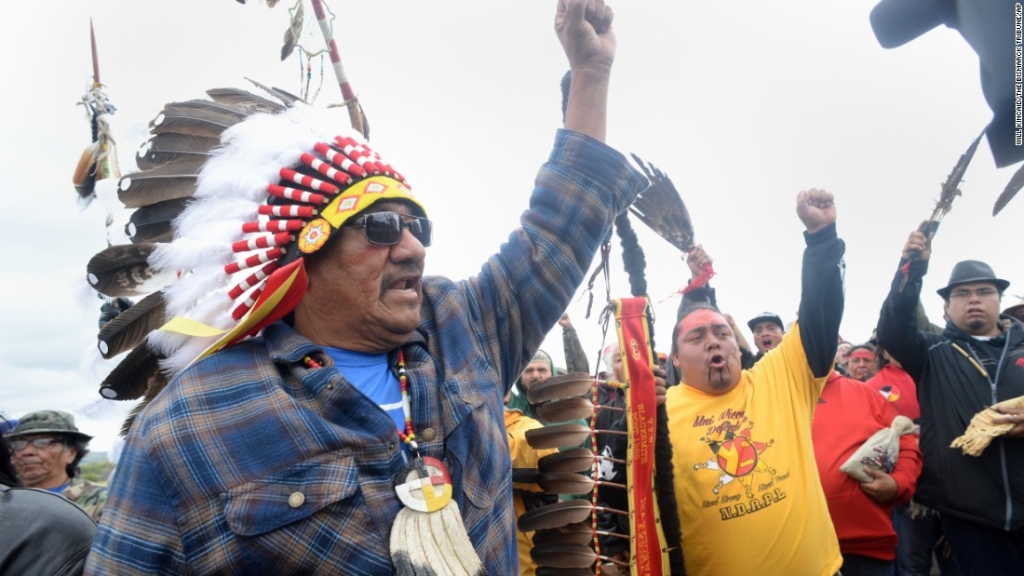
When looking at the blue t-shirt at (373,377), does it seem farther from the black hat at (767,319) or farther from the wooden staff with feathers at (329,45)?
the black hat at (767,319)

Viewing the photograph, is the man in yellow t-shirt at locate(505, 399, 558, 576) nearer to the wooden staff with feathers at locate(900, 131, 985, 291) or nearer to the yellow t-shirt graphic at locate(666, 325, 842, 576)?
the yellow t-shirt graphic at locate(666, 325, 842, 576)

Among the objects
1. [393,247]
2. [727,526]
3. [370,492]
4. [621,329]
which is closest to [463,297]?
[393,247]

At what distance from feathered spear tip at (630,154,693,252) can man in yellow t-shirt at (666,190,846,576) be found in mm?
472

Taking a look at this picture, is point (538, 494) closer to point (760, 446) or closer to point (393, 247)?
point (760, 446)

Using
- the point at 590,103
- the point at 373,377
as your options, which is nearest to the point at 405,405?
the point at 373,377

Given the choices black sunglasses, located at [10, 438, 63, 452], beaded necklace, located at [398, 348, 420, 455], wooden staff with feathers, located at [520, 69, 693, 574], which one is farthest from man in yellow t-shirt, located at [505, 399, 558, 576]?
black sunglasses, located at [10, 438, 63, 452]

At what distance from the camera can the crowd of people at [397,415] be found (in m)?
1.43

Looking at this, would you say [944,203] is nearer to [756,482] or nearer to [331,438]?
[756,482]

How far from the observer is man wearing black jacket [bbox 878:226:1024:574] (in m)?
3.87

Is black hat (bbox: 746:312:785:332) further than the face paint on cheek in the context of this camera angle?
Yes

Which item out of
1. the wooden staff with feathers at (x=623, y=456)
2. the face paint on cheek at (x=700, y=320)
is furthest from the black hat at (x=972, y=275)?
the wooden staff with feathers at (x=623, y=456)

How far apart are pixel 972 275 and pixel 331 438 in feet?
15.1

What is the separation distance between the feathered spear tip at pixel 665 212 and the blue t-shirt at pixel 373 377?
7.26 feet

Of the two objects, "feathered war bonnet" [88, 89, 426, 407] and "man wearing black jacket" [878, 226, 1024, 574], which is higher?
"feathered war bonnet" [88, 89, 426, 407]
